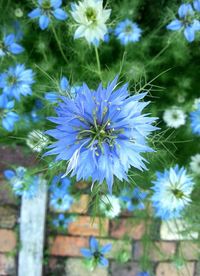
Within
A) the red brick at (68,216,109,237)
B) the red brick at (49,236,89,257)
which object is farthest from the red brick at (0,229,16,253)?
the red brick at (68,216,109,237)

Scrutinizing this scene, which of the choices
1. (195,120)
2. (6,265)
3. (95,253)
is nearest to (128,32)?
(195,120)

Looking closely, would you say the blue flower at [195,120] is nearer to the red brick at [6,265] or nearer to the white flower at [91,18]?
the white flower at [91,18]

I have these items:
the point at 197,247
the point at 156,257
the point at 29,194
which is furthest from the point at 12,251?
the point at 197,247

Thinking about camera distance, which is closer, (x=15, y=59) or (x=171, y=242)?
(x=15, y=59)

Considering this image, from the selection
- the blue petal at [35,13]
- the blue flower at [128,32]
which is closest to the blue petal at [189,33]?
the blue flower at [128,32]

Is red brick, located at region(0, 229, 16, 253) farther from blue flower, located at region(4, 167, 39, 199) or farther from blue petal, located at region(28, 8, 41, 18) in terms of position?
blue petal, located at region(28, 8, 41, 18)

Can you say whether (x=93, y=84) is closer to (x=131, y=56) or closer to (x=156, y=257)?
(x=131, y=56)
